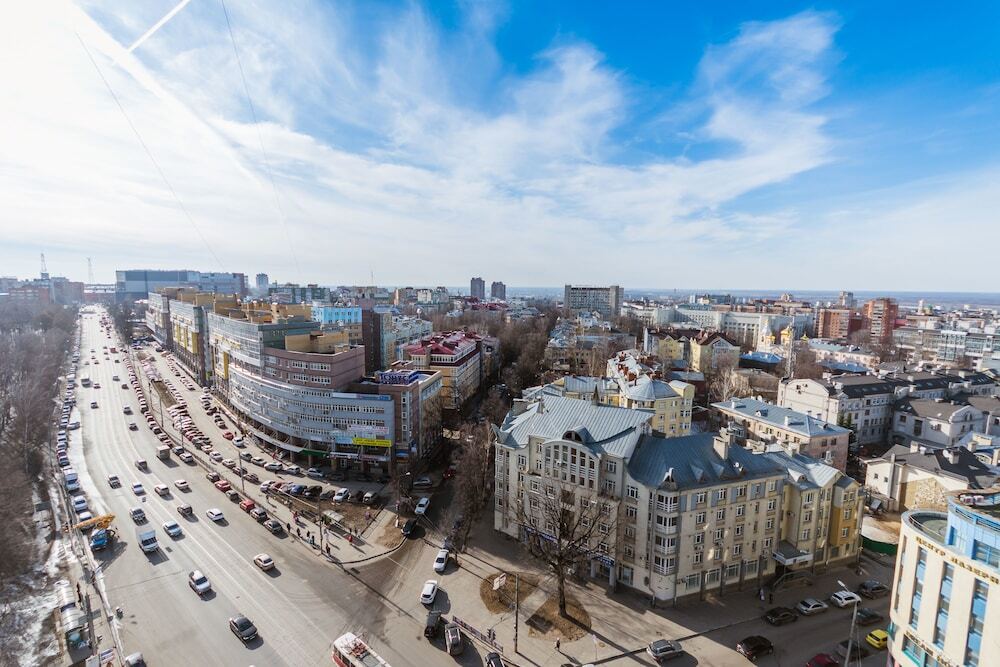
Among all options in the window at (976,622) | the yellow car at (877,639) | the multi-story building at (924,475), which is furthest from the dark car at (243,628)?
the multi-story building at (924,475)

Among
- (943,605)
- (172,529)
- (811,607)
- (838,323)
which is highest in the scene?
A: (838,323)

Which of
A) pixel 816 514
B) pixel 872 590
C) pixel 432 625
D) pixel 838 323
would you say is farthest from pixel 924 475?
pixel 838 323

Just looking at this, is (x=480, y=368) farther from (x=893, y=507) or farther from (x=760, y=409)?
(x=893, y=507)

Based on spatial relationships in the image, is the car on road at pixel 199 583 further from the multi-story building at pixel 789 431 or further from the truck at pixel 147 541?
the multi-story building at pixel 789 431

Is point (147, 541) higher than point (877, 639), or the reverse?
point (877, 639)

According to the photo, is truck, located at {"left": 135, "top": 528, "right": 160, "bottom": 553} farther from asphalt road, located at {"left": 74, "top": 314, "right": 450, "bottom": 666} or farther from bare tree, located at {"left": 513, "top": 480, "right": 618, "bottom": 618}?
bare tree, located at {"left": 513, "top": 480, "right": 618, "bottom": 618}

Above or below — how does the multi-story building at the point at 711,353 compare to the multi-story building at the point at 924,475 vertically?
above

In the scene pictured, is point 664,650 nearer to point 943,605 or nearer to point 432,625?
point 943,605
